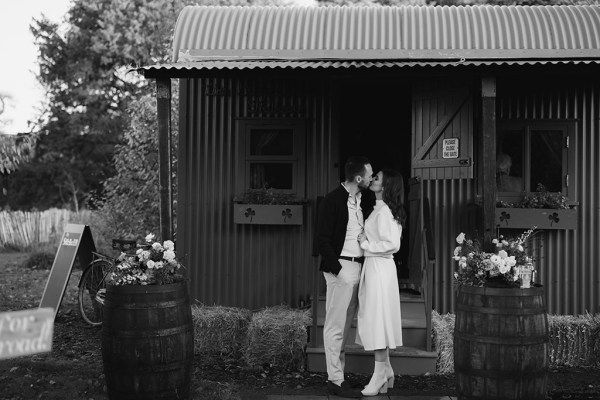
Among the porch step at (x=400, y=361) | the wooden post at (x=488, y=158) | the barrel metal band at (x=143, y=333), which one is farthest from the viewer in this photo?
the wooden post at (x=488, y=158)

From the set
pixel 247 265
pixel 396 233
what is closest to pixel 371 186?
pixel 396 233

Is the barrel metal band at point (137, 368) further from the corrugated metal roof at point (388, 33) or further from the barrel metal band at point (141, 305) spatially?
the corrugated metal roof at point (388, 33)

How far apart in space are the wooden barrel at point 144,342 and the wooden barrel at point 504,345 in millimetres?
2287

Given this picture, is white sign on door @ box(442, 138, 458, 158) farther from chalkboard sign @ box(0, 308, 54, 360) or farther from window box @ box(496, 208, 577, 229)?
chalkboard sign @ box(0, 308, 54, 360)

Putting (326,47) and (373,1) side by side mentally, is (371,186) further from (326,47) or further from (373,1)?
(373,1)

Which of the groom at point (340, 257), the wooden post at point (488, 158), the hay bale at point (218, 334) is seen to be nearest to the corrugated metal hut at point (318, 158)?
Result: the hay bale at point (218, 334)

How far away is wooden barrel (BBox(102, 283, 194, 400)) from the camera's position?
5.64 m

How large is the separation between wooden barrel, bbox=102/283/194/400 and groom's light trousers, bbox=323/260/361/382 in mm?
1385

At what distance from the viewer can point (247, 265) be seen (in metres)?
9.11

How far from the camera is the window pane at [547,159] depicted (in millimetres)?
8945

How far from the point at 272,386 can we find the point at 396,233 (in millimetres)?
1970

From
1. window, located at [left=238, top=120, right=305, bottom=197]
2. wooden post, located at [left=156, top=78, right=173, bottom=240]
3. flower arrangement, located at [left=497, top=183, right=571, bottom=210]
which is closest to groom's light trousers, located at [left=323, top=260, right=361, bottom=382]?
wooden post, located at [left=156, top=78, right=173, bottom=240]

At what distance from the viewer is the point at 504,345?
5.33 meters

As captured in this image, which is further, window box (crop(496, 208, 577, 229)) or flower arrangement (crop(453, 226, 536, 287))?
window box (crop(496, 208, 577, 229))
